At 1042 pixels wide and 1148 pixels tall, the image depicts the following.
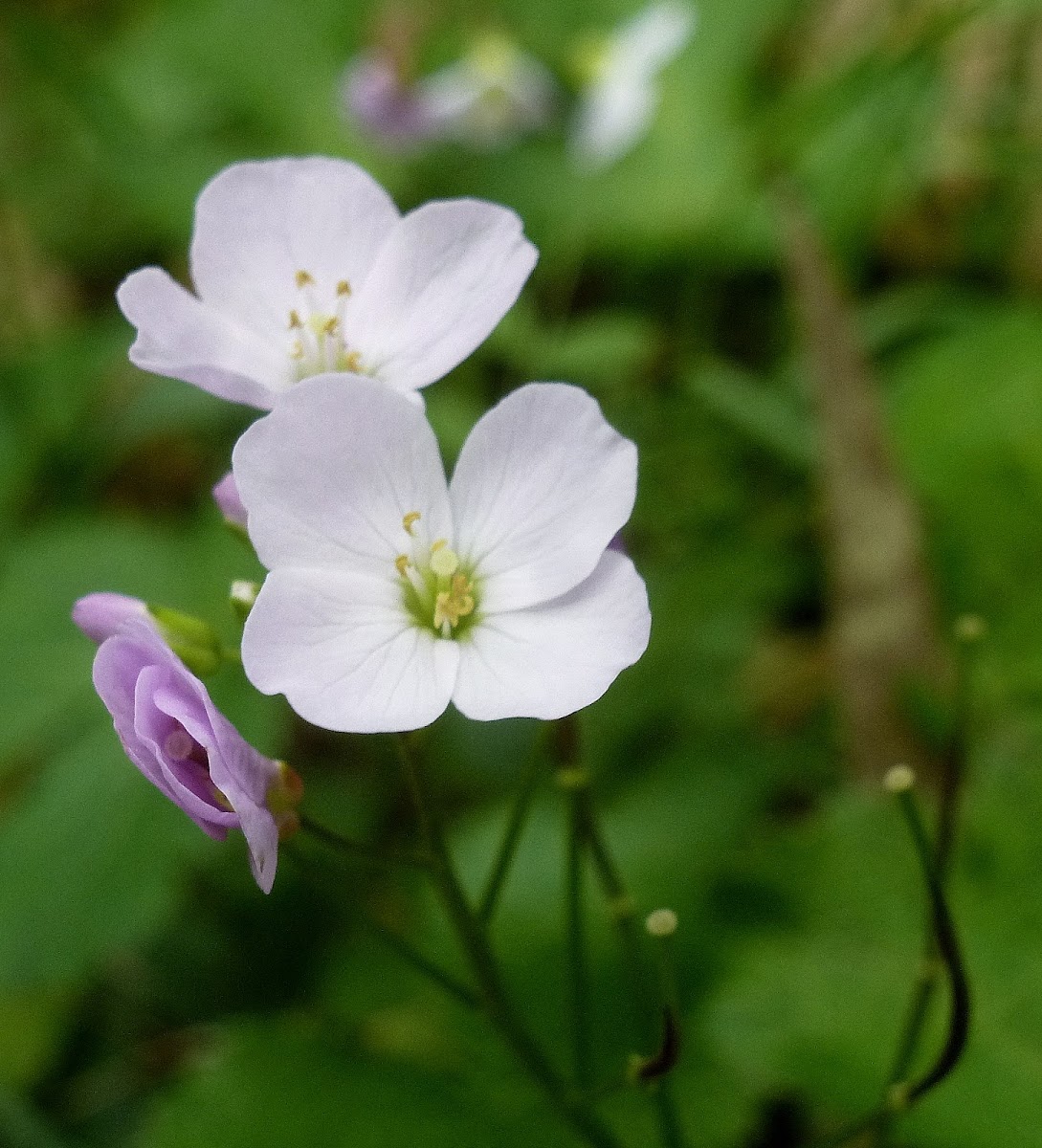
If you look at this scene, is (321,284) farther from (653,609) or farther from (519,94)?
(519,94)

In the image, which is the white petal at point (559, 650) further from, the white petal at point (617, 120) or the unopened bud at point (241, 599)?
the white petal at point (617, 120)

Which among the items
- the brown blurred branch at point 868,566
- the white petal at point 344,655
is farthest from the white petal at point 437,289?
the brown blurred branch at point 868,566

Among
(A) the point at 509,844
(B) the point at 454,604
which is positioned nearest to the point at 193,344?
(B) the point at 454,604

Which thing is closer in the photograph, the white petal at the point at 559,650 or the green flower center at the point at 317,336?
the white petal at the point at 559,650

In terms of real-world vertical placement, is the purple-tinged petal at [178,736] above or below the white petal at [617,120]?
below

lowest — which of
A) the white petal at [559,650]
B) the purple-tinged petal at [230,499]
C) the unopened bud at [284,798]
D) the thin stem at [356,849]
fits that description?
the thin stem at [356,849]

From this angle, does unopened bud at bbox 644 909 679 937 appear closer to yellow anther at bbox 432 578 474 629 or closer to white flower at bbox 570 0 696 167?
yellow anther at bbox 432 578 474 629

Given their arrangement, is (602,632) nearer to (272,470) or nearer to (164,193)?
(272,470)
